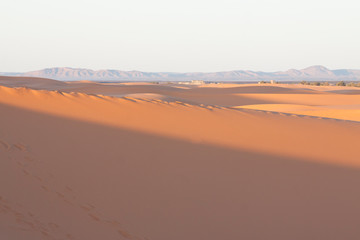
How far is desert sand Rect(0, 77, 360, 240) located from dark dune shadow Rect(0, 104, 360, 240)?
12 millimetres

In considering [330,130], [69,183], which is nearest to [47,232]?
[69,183]

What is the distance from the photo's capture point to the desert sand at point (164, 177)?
12.8 ft

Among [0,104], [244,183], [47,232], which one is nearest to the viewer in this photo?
[47,232]

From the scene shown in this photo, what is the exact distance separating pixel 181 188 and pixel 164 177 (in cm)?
28

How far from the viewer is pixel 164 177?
4789mm

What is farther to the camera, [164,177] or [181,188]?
[164,177]

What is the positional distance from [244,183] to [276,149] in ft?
4.89

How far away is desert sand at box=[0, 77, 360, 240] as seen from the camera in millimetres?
3916

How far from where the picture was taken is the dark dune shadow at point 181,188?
3984 mm

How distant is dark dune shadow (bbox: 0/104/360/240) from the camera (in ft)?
13.1

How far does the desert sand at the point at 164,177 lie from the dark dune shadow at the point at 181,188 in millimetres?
12

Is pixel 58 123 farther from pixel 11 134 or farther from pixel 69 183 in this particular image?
pixel 69 183

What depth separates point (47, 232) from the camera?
3.54 m

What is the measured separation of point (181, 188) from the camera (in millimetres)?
4605
